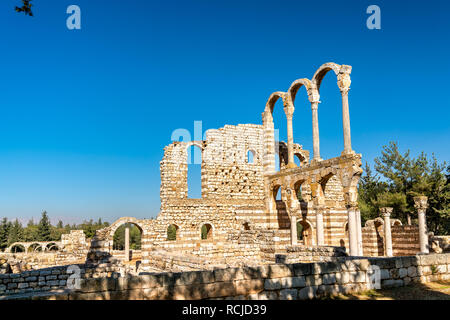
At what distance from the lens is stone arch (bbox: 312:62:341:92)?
1962cm

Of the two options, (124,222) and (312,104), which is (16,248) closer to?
(124,222)

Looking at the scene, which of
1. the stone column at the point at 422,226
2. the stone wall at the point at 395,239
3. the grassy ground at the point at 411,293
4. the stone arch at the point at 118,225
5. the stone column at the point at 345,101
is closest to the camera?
the grassy ground at the point at 411,293

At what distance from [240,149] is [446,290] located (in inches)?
714

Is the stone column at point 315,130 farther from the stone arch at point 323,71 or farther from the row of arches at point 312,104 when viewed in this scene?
the stone arch at point 323,71

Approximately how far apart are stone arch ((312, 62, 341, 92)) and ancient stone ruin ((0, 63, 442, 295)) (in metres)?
0.06

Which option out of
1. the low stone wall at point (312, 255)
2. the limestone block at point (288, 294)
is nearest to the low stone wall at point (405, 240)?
the low stone wall at point (312, 255)

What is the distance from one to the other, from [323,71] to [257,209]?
948cm

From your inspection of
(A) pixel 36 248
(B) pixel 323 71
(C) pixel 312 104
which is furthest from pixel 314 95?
(A) pixel 36 248

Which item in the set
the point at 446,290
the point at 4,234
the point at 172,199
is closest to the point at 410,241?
the point at 172,199

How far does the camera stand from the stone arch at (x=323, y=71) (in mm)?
19622

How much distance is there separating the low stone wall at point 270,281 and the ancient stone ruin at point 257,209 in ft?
22.0
